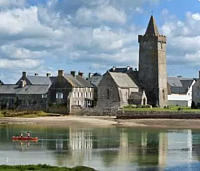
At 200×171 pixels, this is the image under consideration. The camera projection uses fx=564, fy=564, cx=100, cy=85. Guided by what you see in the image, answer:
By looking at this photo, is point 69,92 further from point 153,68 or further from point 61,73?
point 153,68

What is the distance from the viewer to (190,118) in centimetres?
7638

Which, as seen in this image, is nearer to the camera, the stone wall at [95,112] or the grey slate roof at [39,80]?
the stone wall at [95,112]

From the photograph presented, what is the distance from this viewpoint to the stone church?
9362 cm

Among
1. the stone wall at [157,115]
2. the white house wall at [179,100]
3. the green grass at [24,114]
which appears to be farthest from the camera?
the white house wall at [179,100]

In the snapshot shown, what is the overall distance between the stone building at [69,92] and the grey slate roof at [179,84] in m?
25.6

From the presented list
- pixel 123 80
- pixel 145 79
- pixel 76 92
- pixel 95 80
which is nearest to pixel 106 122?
pixel 76 92

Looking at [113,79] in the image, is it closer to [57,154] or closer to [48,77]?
[48,77]

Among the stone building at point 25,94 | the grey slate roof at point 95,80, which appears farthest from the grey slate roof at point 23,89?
the grey slate roof at point 95,80

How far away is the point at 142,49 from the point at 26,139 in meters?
50.6

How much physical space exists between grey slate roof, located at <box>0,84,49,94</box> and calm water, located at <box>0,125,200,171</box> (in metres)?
36.5

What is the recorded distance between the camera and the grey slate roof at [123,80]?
93625mm

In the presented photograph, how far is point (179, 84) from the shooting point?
117688 millimetres

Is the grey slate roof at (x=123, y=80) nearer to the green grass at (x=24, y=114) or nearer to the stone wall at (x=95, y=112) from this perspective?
the stone wall at (x=95, y=112)

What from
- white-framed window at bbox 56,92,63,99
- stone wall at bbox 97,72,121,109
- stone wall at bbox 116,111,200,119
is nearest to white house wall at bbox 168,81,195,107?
stone wall at bbox 97,72,121,109
